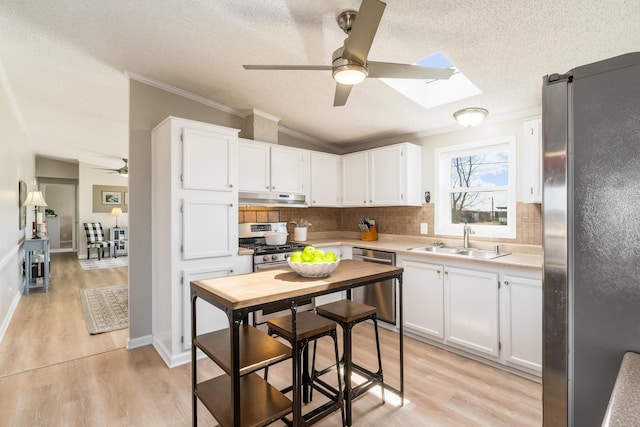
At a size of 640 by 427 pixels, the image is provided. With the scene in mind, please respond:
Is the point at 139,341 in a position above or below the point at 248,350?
below

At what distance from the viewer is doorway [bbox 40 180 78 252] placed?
9547 mm

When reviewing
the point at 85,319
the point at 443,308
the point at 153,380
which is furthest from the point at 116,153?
the point at 443,308

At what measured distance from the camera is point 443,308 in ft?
10.1

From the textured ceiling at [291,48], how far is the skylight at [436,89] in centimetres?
8

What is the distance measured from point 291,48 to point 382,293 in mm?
2592

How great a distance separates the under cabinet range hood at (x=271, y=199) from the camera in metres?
3.59

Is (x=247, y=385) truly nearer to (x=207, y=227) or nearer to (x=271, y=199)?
(x=207, y=227)

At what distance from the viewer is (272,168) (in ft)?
12.7

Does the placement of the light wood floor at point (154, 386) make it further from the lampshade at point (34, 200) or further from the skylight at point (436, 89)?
the lampshade at point (34, 200)

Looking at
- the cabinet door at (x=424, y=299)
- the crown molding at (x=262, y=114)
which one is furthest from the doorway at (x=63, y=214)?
the cabinet door at (x=424, y=299)

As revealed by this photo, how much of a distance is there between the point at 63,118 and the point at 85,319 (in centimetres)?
291

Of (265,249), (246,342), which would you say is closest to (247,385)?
(246,342)

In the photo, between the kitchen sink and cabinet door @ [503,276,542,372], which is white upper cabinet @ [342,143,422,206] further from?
cabinet door @ [503,276,542,372]

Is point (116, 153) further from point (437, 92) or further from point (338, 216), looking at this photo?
point (437, 92)
